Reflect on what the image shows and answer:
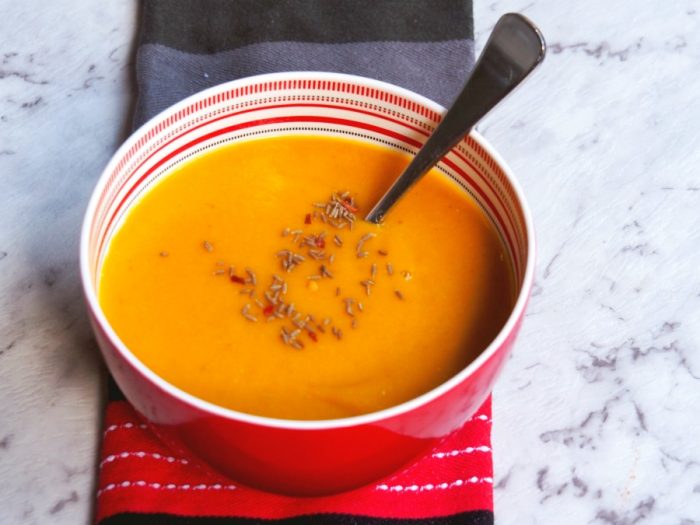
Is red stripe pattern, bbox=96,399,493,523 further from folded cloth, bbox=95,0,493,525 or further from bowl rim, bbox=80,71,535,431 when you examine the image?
bowl rim, bbox=80,71,535,431

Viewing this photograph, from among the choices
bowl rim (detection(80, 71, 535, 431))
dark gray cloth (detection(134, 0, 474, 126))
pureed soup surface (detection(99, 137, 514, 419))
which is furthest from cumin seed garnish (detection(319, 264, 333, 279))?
dark gray cloth (detection(134, 0, 474, 126))

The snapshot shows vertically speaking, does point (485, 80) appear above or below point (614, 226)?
above

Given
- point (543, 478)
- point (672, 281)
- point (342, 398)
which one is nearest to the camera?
point (342, 398)

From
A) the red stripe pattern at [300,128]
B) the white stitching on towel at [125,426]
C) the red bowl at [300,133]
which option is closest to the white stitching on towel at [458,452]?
the red bowl at [300,133]

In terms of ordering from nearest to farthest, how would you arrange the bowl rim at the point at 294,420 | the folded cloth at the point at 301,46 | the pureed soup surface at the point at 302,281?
the bowl rim at the point at 294,420 → the pureed soup surface at the point at 302,281 → the folded cloth at the point at 301,46

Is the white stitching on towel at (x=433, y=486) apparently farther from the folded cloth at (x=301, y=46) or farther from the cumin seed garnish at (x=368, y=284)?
the cumin seed garnish at (x=368, y=284)

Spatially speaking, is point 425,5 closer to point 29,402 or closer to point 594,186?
point 594,186

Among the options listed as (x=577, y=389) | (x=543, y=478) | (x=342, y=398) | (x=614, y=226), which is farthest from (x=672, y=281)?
(x=342, y=398)
